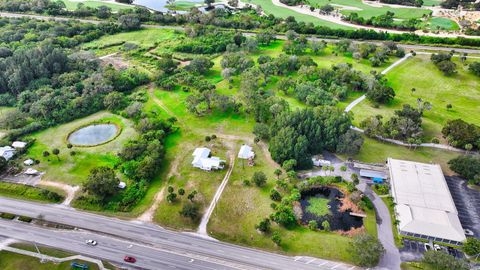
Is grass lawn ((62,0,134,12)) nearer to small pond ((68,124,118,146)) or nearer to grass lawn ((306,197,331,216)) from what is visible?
small pond ((68,124,118,146))

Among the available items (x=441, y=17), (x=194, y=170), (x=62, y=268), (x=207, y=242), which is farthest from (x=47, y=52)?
(x=441, y=17)

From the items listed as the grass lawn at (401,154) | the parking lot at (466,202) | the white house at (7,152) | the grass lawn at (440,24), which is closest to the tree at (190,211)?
the grass lawn at (401,154)

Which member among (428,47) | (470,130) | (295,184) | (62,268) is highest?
(428,47)

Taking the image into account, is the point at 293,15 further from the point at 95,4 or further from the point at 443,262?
the point at 443,262

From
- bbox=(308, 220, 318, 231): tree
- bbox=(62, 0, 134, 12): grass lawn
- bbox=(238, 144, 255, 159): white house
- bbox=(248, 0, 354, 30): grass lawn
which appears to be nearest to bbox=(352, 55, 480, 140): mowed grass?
bbox=(238, 144, 255, 159): white house

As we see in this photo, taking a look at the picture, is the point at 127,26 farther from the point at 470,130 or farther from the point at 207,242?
the point at 470,130

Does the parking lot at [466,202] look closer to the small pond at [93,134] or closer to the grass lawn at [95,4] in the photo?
the small pond at [93,134]
